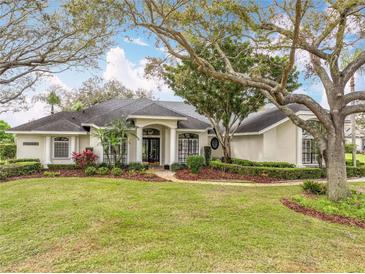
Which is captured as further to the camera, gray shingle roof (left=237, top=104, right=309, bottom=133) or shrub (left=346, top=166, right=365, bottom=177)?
gray shingle roof (left=237, top=104, right=309, bottom=133)

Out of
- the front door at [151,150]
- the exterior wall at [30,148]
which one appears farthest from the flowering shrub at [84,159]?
the front door at [151,150]

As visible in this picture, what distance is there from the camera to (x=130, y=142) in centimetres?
2039

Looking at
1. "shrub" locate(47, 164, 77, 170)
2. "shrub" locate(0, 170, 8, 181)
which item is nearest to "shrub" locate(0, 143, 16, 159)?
"shrub" locate(47, 164, 77, 170)

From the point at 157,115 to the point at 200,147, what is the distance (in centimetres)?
500

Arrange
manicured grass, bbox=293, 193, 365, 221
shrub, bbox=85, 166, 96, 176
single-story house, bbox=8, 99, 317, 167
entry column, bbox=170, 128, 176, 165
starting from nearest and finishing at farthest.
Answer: manicured grass, bbox=293, 193, 365, 221 < shrub, bbox=85, 166, 96, 176 < single-story house, bbox=8, 99, 317, 167 < entry column, bbox=170, 128, 176, 165

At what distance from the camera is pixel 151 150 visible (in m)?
21.9

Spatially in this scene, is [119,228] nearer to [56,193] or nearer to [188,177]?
[56,193]

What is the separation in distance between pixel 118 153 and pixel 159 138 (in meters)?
3.82

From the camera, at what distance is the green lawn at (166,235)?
202 inches

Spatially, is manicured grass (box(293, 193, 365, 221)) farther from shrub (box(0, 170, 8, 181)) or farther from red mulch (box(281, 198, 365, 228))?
shrub (box(0, 170, 8, 181))

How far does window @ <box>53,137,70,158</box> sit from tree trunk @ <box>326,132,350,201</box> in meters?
17.7

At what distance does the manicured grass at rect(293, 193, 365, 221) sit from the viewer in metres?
8.75

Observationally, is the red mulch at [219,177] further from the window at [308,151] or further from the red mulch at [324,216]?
the window at [308,151]

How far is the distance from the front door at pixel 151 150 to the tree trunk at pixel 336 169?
14.1 metres
